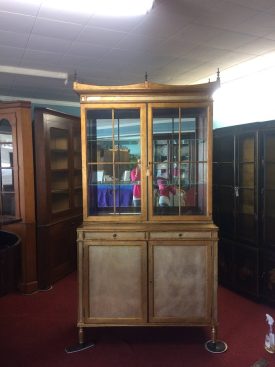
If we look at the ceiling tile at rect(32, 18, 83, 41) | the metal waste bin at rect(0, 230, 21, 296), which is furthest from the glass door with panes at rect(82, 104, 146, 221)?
the ceiling tile at rect(32, 18, 83, 41)

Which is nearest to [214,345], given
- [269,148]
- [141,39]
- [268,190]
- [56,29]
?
[268,190]

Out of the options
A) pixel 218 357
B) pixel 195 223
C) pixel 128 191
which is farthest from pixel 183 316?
pixel 128 191

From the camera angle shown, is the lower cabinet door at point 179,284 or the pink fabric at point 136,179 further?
the pink fabric at point 136,179

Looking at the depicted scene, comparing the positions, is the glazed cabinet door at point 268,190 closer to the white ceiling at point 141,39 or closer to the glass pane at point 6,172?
the white ceiling at point 141,39

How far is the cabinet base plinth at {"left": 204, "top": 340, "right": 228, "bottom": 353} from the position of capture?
94.0 inches

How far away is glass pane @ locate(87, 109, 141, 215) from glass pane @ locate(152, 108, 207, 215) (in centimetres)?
18

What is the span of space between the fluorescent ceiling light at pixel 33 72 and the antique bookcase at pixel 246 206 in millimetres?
2096

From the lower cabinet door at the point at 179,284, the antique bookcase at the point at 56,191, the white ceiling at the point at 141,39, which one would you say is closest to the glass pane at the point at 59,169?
the antique bookcase at the point at 56,191

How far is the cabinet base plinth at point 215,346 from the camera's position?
239 cm

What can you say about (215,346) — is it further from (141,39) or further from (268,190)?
(141,39)

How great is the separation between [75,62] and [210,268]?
266cm

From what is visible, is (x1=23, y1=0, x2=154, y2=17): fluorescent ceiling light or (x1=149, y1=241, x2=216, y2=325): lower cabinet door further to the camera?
(x1=149, y1=241, x2=216, y2=325): lower cabinet door

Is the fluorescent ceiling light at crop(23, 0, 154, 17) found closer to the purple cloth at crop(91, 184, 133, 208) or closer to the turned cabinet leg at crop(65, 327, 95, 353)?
the purple cloth at crop(91, 184, 133, 208)

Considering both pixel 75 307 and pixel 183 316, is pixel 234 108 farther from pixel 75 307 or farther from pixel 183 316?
pixel 75 307
